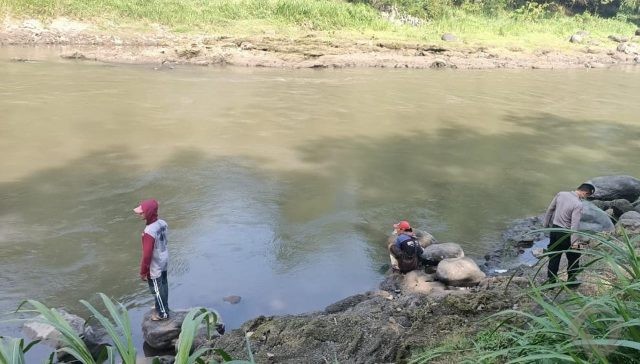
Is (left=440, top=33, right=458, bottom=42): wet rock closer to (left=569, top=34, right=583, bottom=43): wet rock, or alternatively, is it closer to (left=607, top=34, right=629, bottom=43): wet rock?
(left=569, top=34, right=583, bottom=43): wet rock

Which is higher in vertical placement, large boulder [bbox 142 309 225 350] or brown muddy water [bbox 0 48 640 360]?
large boulder [bbox 142 309 225 350]

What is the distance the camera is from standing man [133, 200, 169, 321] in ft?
20.3

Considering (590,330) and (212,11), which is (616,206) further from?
(212,11)

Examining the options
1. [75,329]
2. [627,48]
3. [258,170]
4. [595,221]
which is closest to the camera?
[75,329]

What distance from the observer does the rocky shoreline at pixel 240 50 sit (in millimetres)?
26188

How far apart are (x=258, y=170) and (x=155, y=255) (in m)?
6.74

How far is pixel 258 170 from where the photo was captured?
1298 cm

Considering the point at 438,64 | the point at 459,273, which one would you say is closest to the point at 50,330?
the point at 459,273

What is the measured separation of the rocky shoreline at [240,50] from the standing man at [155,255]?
20.1 meters

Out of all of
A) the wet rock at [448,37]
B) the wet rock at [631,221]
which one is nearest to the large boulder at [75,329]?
the wet rock at [631,221]

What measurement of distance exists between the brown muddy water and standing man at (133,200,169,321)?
0.54m

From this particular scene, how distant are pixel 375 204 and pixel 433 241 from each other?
2.14 meters

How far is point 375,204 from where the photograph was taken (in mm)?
11203

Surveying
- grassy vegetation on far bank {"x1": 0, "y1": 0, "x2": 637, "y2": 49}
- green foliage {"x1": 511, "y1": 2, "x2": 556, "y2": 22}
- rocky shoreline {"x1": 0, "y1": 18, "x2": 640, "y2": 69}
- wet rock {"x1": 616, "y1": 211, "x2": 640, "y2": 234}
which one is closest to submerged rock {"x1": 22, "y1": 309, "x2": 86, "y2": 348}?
wet rock {"x1": 616, "y1": 211, "x2": 640, "y2": 234}
